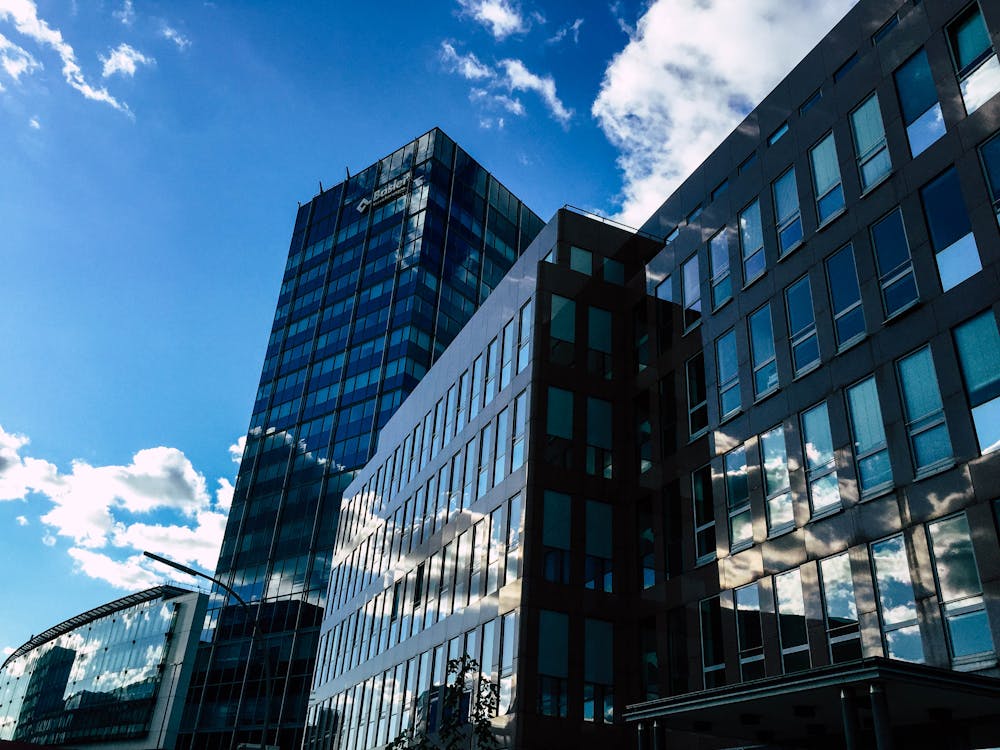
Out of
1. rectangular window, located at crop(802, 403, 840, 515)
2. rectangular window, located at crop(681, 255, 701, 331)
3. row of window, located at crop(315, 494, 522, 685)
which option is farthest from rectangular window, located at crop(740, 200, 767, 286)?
row of window, located at crop(315, 494, 522, 685)

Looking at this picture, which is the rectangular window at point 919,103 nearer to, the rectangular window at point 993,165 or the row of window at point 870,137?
the row of window at point 870,137

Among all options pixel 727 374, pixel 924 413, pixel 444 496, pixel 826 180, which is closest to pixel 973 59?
pixel 826 180

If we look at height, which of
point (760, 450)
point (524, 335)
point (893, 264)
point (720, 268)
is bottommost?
point (760, 450)

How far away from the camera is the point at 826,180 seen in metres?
22.7

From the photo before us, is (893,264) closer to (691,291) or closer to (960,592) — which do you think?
(960,592)

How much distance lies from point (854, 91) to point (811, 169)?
2128 mm

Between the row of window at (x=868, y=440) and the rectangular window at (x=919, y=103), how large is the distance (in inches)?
183

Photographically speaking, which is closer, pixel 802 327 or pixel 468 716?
pixel 802 327

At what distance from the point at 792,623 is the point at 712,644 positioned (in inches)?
138

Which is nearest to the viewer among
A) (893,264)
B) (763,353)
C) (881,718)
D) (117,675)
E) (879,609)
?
(881,718)

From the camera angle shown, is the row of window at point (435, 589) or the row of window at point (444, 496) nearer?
the row of window at point (435, 589)

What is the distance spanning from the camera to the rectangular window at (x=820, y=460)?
65.3 feet

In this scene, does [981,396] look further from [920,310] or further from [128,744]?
[128,744]

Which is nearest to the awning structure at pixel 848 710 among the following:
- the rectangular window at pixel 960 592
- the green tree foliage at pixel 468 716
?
the rectangular window at pixel 960 592
